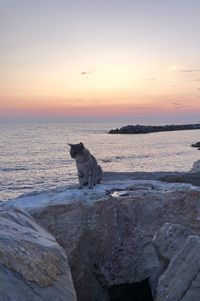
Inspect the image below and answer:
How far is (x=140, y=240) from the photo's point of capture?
8.59m

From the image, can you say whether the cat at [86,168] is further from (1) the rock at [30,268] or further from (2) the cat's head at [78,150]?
(1) the rock at [30,268]

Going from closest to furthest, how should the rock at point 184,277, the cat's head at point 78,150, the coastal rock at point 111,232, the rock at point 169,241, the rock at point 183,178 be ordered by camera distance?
the rock at point 184,277
the rock at point 169,241
the coastal rock at point 111,232
the rock at point 183,178
the cat's head at point 78,150

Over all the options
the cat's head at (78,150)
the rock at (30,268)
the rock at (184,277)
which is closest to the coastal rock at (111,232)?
the rock at (184,277)

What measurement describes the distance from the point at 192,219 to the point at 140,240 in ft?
3.70

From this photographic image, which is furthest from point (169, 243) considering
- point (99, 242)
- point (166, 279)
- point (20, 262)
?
point (20, 262)

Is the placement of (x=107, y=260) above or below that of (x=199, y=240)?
below

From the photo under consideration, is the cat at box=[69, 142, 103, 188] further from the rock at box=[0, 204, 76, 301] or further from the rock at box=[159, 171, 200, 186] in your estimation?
the rock at box=[0, 204, 76, 301]

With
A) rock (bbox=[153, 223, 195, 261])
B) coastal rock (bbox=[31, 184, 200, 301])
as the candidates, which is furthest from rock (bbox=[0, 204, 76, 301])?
coastal rock (bbox=[31, 184, 200, 301])

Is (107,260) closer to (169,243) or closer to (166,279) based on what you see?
(169,243)

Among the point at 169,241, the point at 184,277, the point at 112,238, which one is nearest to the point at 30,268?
the point at 184,277

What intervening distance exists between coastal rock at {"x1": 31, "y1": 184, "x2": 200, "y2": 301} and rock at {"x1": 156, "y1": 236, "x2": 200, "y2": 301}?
47.0 inches

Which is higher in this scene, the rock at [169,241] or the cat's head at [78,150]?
the cat's head at [78,150]

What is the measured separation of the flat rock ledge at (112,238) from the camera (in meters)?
5.56

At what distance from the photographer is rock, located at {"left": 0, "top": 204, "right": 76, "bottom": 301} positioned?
4648 mm
